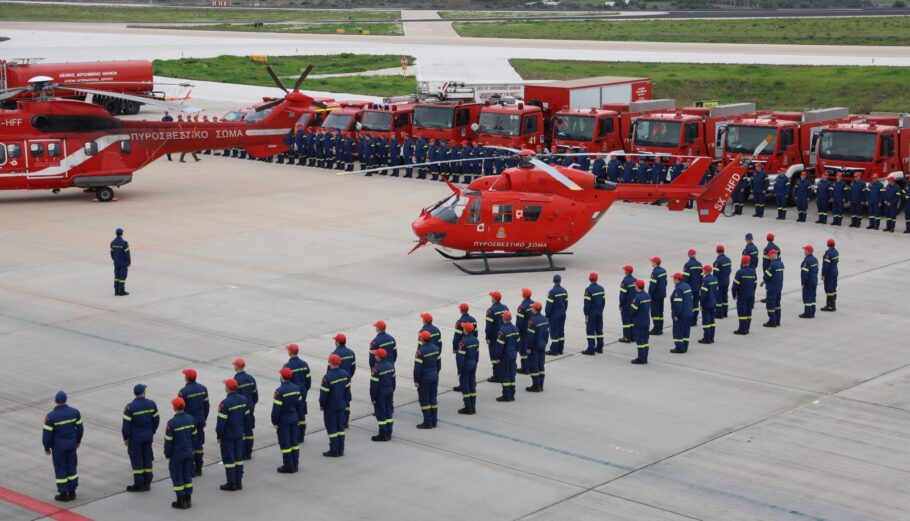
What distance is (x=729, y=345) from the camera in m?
17.4

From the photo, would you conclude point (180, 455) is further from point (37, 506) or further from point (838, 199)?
point (838, 199)

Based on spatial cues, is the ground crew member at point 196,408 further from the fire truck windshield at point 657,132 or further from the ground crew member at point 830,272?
the fire truck windshield at point 657,132

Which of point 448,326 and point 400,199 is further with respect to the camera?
point 400,199

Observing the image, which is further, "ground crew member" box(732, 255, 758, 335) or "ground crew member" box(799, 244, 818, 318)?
"ground crew member" box(799, 244, 818, 318)

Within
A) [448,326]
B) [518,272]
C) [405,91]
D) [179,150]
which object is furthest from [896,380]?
[405,91]

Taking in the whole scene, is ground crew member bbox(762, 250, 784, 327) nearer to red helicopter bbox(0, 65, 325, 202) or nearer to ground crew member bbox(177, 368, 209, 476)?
ground crew member bbox(177, 368, 209, 476)

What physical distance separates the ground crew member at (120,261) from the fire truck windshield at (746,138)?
15.1m

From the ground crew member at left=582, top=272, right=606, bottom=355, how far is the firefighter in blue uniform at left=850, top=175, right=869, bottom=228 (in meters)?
11.1

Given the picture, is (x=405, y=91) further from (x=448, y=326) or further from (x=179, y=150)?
(x=448, y=326)

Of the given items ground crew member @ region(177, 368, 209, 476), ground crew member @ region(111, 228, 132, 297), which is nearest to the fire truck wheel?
ground crew member @ region(111, 228, 132, 297)

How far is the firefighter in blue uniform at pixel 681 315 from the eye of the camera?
16.7 metres

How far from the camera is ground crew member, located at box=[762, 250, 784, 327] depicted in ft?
59.6

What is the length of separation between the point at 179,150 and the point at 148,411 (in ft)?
64.0

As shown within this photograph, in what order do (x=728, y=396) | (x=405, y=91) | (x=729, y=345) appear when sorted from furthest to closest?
(x=405, y=91) → (x=729, y=345) → (x=728, y=396)
